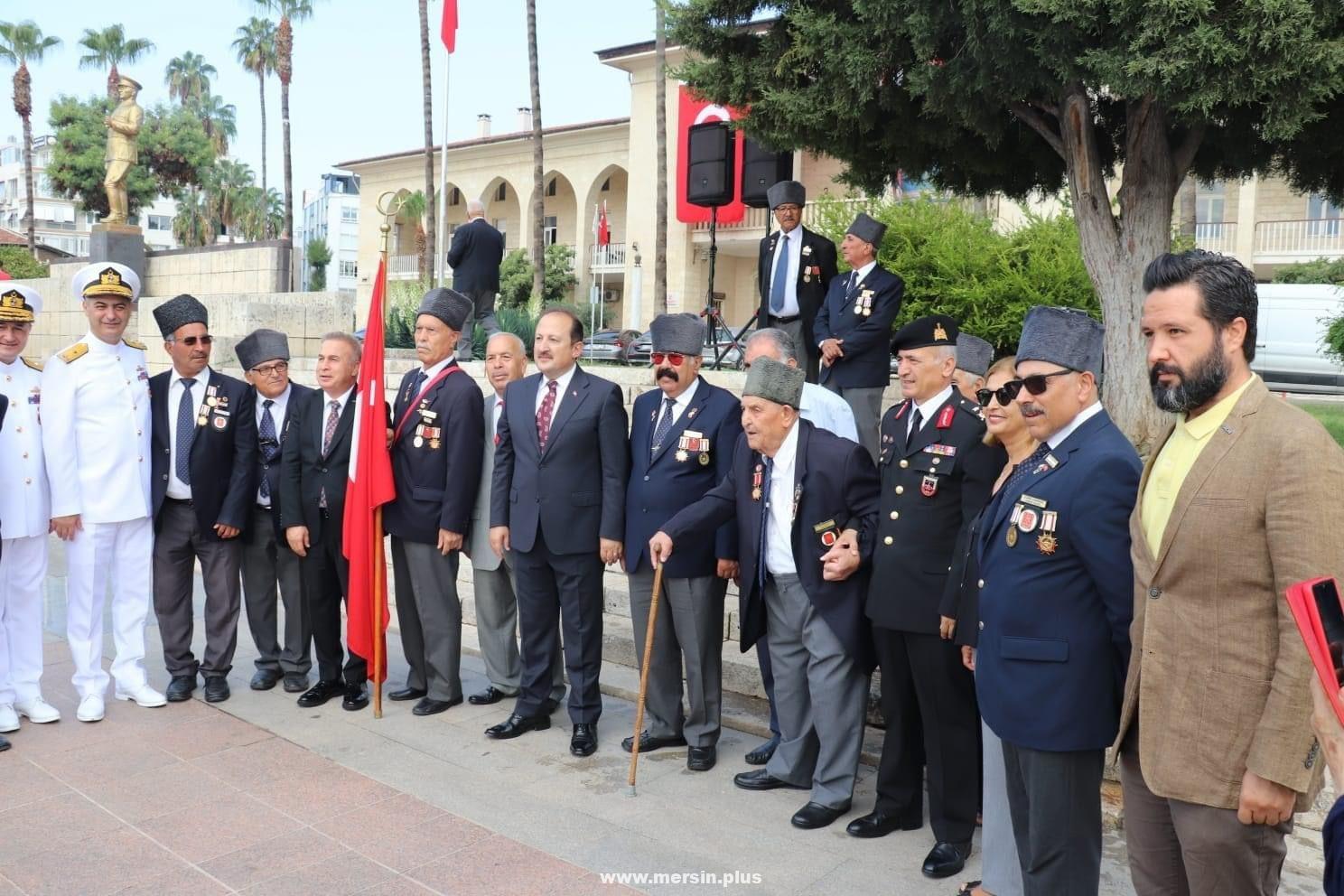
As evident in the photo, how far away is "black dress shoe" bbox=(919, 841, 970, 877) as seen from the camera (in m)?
3.89

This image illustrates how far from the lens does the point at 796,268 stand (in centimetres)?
773

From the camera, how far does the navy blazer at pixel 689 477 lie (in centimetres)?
496

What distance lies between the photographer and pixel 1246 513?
2.34 metres

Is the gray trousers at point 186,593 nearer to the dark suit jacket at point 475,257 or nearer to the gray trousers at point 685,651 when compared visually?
the gray trousers at point 685,651

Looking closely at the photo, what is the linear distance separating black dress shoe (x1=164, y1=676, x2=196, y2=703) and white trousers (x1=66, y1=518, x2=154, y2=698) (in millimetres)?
149

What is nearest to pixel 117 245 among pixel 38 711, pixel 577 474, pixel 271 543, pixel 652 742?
pixel 271 543

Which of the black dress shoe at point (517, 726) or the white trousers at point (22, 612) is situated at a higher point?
the white trousers at point (22, 612)

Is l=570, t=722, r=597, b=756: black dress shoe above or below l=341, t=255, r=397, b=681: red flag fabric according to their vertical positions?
below

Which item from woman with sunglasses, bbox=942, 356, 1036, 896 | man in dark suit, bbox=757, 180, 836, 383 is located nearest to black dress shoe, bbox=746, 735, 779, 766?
woman with sunglasses, bbox=942, 356, 1036, 896

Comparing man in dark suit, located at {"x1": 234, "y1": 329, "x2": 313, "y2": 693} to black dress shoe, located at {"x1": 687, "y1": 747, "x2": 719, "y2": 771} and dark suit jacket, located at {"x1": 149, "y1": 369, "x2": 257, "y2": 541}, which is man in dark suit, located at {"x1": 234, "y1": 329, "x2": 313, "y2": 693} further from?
black dress shoe, located at {"x1": 687, "y1": 747, "x2": 719, "y2": 771}

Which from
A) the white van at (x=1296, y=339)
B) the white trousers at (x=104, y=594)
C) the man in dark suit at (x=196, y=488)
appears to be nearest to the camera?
the white trousers at (x=104, y=594)

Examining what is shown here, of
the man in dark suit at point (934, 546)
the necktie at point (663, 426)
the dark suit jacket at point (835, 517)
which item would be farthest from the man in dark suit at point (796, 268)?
the man in dark suit at point (934, 546)

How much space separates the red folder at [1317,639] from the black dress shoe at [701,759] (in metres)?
3.52

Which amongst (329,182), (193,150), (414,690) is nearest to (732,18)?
(414,690)
